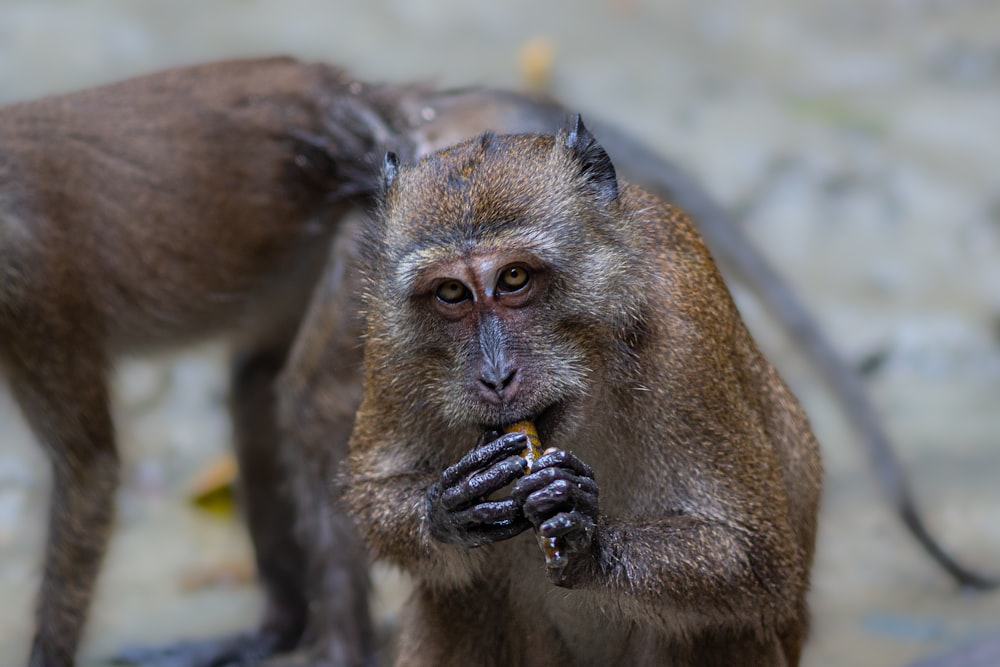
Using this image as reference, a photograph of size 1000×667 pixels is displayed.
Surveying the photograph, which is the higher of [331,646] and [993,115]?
[993,115]

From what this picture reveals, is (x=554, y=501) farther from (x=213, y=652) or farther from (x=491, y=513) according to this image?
(x=213, y=652)

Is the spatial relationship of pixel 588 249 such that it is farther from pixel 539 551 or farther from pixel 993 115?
pixel 993 115

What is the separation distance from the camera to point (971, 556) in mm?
8062

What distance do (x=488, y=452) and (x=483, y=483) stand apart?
0.35ft

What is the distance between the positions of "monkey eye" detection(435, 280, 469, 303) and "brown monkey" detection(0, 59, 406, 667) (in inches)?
94.4

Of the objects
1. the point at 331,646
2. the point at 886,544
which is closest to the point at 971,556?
the point at 886,544

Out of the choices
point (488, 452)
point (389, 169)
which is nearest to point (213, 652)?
point (389, 169)

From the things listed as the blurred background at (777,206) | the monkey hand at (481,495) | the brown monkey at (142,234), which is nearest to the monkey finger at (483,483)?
the monkey hand at (481,495)

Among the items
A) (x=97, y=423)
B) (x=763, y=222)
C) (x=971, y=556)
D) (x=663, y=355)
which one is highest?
(x=763, y=222)

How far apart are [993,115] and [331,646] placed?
310 inches

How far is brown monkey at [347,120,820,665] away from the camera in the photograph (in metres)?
4.28

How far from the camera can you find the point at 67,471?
651 centimetres

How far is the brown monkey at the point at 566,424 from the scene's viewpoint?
4281 millimetres

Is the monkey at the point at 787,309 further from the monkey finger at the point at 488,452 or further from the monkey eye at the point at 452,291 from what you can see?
the monkey finger at the point at 488,452
